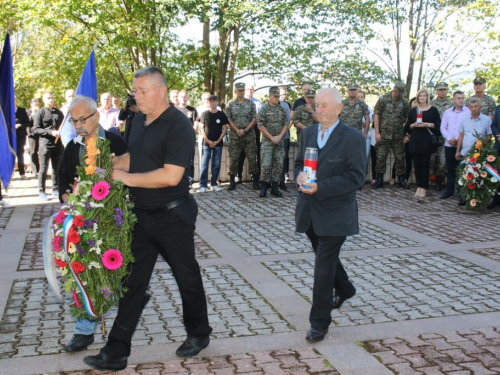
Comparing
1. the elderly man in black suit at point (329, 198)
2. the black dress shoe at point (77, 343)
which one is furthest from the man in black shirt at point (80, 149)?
the elderly man in black suit at point (329, 198)

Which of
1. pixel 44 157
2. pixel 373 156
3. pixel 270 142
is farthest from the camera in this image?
pixel 373 156

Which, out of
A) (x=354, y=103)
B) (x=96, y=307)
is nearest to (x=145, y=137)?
A: (x=96, y=307)

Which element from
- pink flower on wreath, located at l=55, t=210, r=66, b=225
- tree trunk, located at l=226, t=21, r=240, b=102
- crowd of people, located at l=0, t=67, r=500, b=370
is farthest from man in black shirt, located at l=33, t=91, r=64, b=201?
tree trunk, located at l=226, t=21, r=240, b=102

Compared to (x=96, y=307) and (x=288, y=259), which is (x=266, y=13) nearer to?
(x=288, y=259)

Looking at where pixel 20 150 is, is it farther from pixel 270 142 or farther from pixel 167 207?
pixel 167 207

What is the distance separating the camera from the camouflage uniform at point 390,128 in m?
14.6

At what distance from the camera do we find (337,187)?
5.44m

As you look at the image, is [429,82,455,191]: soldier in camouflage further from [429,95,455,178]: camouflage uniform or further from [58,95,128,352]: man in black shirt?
[58,95,128,352]: man in black shirt

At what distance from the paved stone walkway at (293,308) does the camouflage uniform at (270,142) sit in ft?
9.49

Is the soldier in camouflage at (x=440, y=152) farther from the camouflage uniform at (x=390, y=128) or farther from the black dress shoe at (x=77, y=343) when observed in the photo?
the black dress shoe at (x=77, y=343)

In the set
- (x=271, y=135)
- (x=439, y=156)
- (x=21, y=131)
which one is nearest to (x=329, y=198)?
(x=271, y=135)

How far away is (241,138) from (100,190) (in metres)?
9.93

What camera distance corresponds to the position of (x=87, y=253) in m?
4.81

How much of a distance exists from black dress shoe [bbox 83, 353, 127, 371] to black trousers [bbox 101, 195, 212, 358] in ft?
0.11
